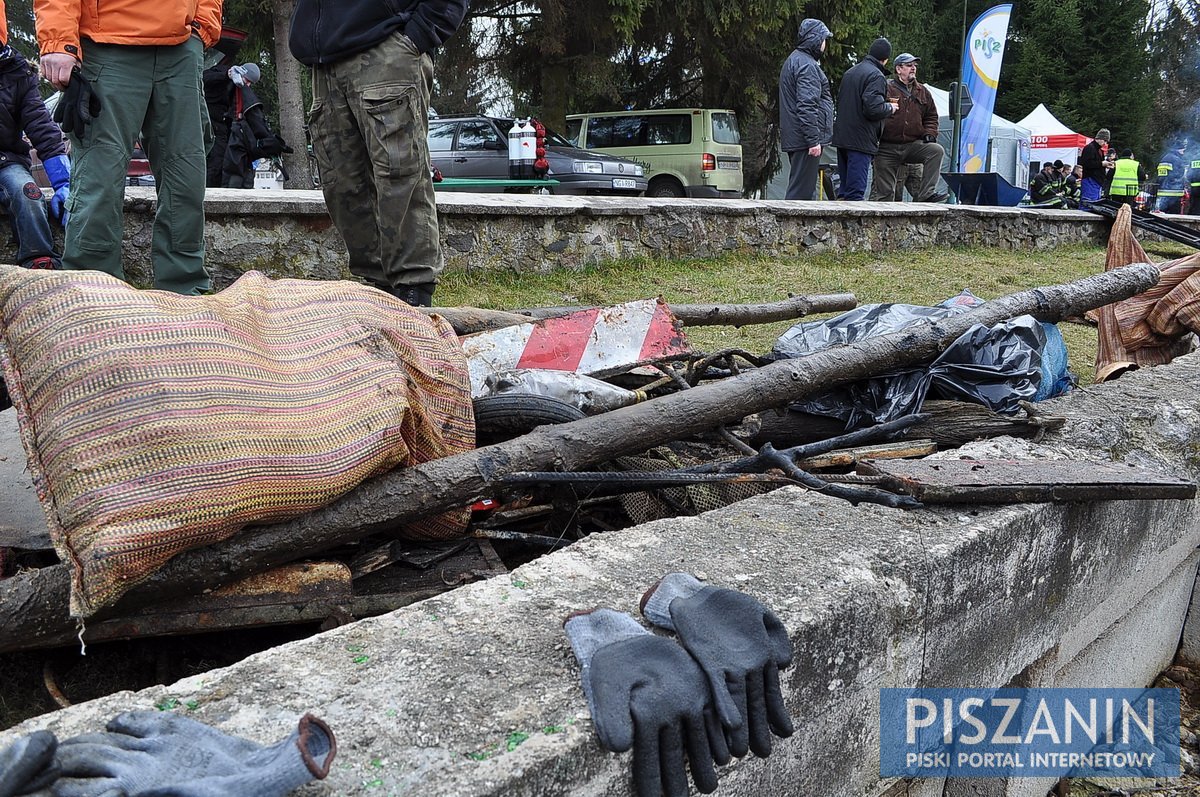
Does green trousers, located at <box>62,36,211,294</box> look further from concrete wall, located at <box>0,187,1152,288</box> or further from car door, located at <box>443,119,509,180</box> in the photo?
car door, located at <box>443,119,509,180</box>

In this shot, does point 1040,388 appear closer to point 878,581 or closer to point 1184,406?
point 1184,406

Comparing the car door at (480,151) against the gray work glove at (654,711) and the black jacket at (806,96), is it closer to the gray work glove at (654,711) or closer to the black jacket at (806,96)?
the black jacket at (806,96)

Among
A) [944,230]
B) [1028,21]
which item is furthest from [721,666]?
[1028,21]

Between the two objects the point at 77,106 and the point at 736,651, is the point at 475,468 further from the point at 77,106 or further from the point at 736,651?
the point at 77,106

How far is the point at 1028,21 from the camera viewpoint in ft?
112

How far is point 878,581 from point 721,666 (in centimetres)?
49

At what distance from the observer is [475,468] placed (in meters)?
1.96

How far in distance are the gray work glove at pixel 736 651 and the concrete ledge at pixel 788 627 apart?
0.07 metres

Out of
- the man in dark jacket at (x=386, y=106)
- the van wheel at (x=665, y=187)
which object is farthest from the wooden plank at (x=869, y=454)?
the van wheel at (x=665, y=187)

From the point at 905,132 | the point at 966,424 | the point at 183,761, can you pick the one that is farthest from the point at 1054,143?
the point at 183,761

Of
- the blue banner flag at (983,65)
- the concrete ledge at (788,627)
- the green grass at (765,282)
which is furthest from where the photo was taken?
the blue banner flag at (983,65)

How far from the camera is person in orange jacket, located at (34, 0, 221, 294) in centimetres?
344

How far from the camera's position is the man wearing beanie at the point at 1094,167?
18391 millimetres

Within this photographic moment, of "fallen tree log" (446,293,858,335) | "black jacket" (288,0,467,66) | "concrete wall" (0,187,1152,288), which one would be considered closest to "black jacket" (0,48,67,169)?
"concrete wall" (0,187,1152,288)
